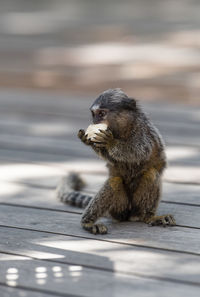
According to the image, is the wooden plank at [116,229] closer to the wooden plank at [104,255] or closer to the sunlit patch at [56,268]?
the wooden plank at [104,255]

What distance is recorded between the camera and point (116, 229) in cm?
402

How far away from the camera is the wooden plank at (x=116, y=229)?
12.2 ft

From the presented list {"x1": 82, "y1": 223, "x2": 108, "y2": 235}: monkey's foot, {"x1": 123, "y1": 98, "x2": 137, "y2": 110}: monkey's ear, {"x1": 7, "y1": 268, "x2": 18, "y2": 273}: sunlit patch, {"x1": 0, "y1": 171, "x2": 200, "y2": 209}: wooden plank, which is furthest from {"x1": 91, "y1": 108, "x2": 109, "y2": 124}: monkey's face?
{"x1": 7, "y1": 268, "x2": 18, "y2": 273}: sunlit patch

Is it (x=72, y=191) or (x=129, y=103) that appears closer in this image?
(x=129, y=103)

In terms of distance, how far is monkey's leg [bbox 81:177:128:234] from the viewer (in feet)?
13.2

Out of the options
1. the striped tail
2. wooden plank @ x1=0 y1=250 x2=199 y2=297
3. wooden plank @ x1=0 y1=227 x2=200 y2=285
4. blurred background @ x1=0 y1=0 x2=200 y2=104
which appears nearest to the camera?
wooden plank @ x1=0 y1=250 x2=199 y2=297

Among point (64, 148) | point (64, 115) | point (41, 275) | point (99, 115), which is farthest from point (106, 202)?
point (64, 115)

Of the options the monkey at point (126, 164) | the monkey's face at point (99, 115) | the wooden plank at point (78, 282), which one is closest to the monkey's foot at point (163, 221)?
the monkey at point (126, 164)

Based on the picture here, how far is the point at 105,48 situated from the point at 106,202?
24.1 feet

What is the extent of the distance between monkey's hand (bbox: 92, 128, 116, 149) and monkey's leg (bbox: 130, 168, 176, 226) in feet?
0.88

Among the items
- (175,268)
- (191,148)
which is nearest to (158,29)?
(191,148)

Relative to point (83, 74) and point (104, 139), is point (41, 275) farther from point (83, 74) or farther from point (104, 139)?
point (83, 74)

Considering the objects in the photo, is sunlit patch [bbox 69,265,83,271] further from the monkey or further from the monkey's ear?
the monkey's ear

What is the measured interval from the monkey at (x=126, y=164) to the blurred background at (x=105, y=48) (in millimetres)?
3886
